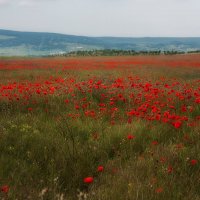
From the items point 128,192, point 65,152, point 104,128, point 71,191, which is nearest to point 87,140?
point 104,128

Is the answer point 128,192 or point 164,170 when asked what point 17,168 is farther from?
point 164,170

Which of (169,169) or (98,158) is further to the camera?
(98,158)

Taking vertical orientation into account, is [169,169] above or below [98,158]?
above

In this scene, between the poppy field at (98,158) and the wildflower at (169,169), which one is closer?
the poppy field at (98,158)

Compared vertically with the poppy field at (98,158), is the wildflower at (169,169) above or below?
above

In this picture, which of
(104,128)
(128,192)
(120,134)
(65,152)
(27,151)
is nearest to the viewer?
(128,192)

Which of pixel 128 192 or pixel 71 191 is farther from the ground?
pixel 128 192

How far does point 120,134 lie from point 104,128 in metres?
0.49

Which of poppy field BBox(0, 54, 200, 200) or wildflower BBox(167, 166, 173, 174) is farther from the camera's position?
wildflower BBox(167, 166, 173, 174)

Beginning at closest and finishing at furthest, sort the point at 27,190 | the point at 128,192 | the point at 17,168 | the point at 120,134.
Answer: the point at 128,192 → the point at 27,190 → the point at 17,168 → the point at 120,134

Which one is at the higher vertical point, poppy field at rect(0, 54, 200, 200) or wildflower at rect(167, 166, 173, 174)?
wildflower at rect(167, 166, 173, 174)

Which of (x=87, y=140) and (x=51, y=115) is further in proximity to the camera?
(x=51, y=115)

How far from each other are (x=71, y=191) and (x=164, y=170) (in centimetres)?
113

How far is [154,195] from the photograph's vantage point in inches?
127
